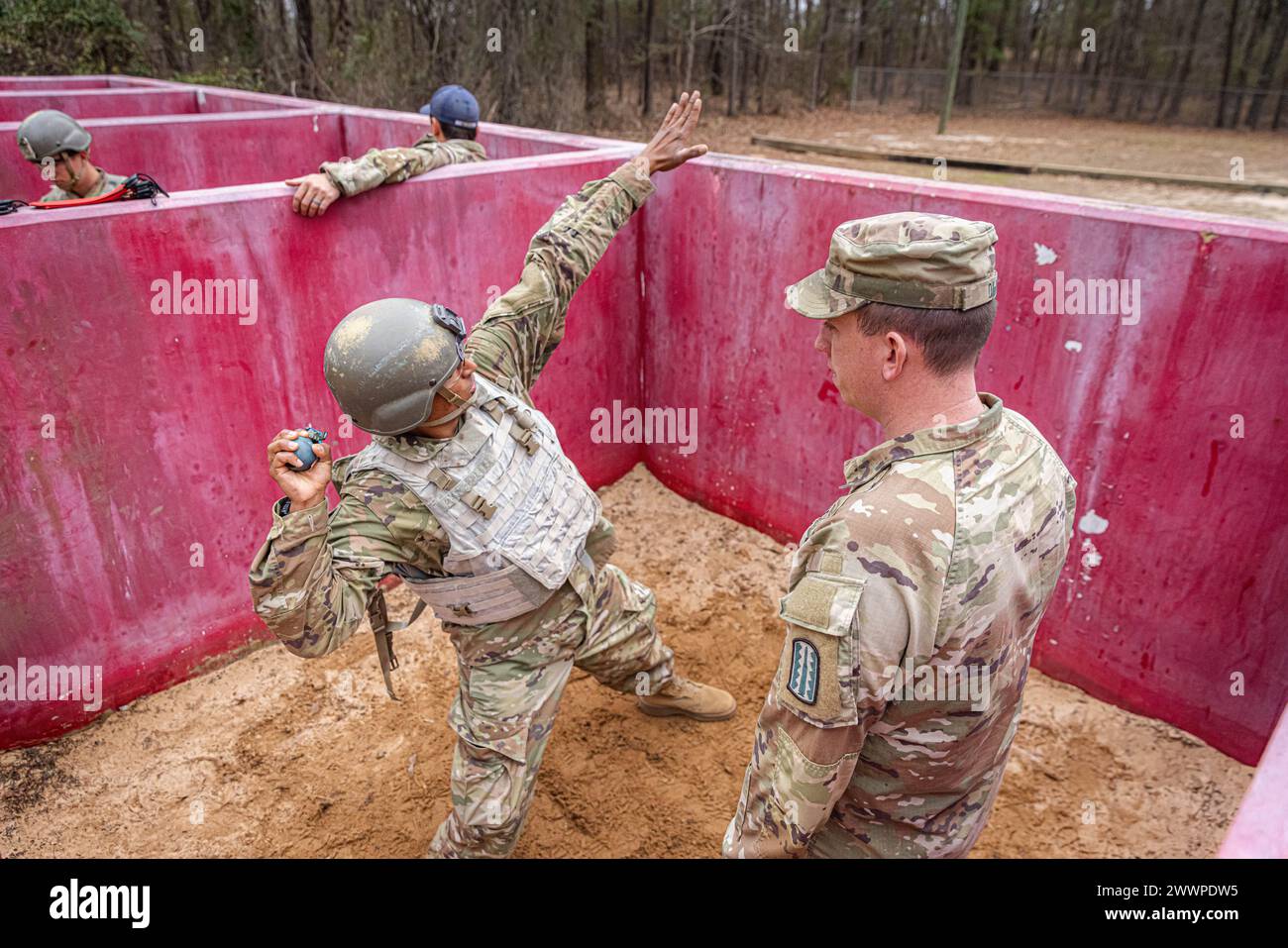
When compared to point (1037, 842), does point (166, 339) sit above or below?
above

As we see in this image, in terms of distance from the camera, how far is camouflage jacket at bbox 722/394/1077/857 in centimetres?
142

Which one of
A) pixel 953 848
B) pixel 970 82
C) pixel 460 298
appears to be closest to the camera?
pixel 953 848

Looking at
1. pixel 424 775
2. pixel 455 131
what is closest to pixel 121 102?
pixel 455 131

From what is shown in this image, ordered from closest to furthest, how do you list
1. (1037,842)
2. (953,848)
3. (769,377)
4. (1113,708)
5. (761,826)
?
(761,826) → (953,848) → (1037,842) → (1113,708) → (769,377)

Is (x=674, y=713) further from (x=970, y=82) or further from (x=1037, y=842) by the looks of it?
(x=970, y=82)

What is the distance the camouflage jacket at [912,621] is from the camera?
1.42 m

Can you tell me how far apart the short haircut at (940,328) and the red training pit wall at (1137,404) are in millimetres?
1755

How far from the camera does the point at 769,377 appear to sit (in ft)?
13.6

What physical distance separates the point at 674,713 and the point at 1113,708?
71.8 inches

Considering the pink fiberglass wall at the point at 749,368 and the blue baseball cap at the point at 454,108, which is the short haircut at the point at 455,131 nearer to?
the blue baseball cap at the point at 454,108

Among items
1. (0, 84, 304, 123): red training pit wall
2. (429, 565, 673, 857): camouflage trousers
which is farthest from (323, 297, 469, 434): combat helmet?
(0, 84, 304, 123): red training pit wall

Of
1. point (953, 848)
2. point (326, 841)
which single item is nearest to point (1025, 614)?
point (953, 848)

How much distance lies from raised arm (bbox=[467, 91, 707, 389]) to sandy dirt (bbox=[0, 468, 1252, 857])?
160 centimetres

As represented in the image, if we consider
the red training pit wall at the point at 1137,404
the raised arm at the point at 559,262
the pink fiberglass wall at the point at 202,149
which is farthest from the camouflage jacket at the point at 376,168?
the pink fiberglass wall at the point at 202,149
